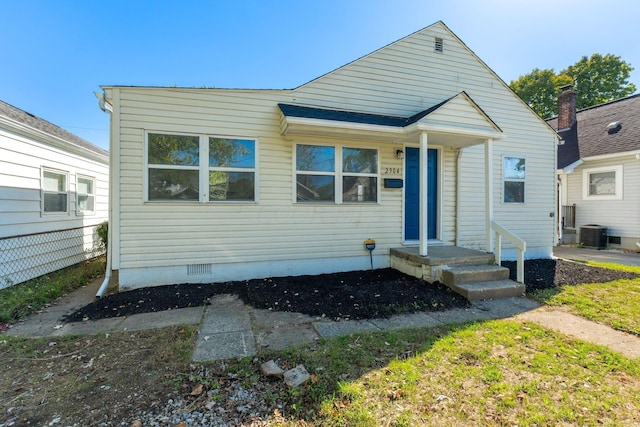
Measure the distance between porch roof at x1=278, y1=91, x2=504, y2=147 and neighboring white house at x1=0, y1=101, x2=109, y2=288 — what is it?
5570mm

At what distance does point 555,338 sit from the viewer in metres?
3.27

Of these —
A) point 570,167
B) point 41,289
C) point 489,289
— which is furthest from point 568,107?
point 41,289

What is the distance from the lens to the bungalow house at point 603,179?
9961 mm

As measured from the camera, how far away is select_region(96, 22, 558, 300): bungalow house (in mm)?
5074

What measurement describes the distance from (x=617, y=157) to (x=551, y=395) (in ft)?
40.9

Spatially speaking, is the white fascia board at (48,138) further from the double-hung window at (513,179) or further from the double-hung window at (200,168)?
the double-hung window at (513,179)

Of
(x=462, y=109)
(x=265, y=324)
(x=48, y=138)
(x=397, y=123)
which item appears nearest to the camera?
(x=265, y=324)

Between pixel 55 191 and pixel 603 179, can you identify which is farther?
pixel 603 179

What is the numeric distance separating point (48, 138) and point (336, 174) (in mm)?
6848

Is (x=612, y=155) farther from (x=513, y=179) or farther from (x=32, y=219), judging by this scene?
(x=32, y=219)

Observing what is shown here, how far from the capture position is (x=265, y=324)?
3648 mm

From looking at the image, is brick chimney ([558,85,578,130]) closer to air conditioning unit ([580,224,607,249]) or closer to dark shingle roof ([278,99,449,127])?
air conditioning unit ([580,224,607,249])

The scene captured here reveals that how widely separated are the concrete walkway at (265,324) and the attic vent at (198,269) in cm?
103

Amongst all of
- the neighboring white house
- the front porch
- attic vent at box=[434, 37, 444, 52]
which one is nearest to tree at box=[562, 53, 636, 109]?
attic vent at box=[434, 37, 444, 52]
